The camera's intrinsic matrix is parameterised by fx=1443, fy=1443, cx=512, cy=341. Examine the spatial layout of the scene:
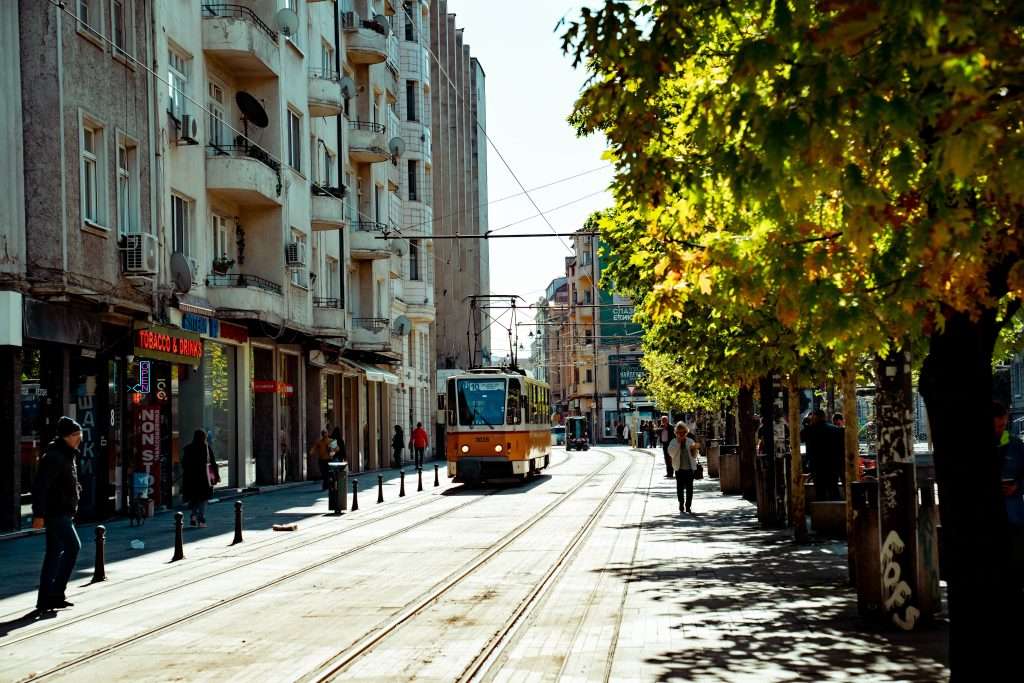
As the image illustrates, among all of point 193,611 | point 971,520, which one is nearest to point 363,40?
point 193,611

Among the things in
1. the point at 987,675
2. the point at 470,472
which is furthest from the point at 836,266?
the point at 470,472

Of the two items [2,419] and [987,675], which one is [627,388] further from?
[987,675]

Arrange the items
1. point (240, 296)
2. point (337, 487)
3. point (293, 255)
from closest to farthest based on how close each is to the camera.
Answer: point (337, 487) < point (240, 296) < point (293, 255)

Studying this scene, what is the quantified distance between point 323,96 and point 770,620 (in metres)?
31.2

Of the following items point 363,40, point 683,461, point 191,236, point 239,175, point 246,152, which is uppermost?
point 363,40

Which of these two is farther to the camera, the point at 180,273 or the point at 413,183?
the point at 413,183

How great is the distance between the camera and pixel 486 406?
38.5 m

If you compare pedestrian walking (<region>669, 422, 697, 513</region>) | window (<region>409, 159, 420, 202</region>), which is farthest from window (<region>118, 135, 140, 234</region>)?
window (<region>409, 159, 420, 202</region>)

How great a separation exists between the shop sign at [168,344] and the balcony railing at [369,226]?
734 inches

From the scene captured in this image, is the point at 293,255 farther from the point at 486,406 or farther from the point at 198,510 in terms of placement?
the point at 198,510

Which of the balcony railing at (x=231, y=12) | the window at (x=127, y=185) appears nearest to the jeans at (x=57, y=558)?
the window at (x=127, y=185)

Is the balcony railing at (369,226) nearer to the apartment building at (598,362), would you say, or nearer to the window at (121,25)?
the window at (121,25)

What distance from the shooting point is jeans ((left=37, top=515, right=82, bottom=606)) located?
45.1 ft

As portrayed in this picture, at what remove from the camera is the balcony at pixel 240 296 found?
1283 inches
